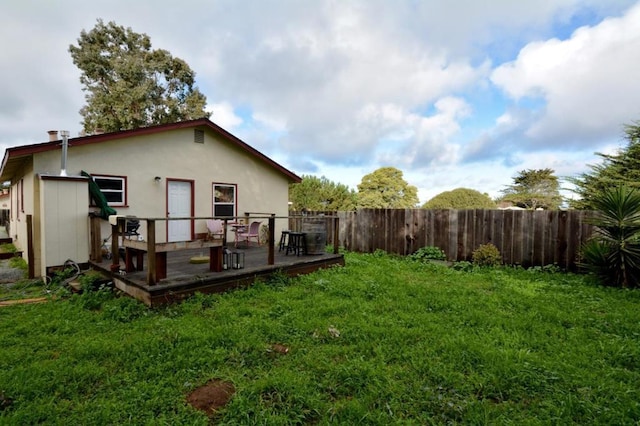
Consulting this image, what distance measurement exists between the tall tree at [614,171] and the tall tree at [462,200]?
859 cm

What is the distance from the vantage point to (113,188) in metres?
7.83

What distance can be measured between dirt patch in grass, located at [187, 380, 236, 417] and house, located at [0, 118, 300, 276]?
531 centimetres

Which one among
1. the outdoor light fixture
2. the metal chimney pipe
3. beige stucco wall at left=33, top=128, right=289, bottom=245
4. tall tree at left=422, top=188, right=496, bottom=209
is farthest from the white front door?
tall tree at left=422, top=188, right=496, bottom=209

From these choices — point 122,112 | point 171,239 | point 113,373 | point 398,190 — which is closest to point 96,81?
point 122,112

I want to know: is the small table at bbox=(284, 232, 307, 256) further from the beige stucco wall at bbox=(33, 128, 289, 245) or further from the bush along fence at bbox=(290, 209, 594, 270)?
the beige stucco wall at bbox=(33, 128, 289, 245)

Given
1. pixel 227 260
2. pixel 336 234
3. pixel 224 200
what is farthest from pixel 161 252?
pixel 224 200

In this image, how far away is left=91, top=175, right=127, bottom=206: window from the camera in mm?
7648

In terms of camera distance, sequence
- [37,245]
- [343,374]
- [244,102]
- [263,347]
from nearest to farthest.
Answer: [343,374], [263,347], [37,245], [244,102]

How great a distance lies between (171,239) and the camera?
29.7 feet

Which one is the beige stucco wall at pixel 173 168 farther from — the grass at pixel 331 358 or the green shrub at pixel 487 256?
the green shrub at pixel 487 256

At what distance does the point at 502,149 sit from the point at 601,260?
20.7 m

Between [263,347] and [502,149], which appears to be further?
[502,149]

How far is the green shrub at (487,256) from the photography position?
7715mm

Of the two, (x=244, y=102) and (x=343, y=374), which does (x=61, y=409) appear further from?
(x=244, y=102)
